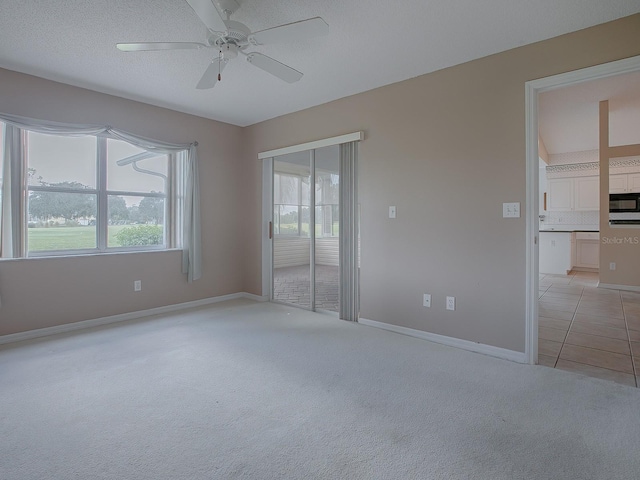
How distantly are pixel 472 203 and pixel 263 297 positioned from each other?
3046 millimetres

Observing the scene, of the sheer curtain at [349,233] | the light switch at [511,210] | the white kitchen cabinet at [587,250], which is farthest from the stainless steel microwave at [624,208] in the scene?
the sheer curtain at [349,233]

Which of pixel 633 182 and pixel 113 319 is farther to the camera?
pixel 633 182

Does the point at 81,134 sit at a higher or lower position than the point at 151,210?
higher

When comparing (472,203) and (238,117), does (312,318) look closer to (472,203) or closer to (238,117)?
(472,203)

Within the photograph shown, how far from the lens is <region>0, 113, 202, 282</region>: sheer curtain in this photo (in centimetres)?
314

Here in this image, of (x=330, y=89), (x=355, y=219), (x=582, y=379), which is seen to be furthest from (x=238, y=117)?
(x=582, y=379)

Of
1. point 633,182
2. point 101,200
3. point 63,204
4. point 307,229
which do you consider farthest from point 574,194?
point 63,204

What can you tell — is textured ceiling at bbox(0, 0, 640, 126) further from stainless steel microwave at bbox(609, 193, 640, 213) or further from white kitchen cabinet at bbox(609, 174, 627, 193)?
white kitchen cabinet at bbox(609, 174, 627, 193)

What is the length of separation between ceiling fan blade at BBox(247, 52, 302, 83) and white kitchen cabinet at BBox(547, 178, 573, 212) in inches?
297

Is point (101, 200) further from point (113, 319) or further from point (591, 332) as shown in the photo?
point (591, 332)

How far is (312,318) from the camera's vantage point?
3975 mm

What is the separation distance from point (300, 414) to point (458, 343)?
1731 millimetres

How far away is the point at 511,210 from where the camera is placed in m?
2.77

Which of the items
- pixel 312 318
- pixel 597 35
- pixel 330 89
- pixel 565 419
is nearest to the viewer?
pixel 565 419
